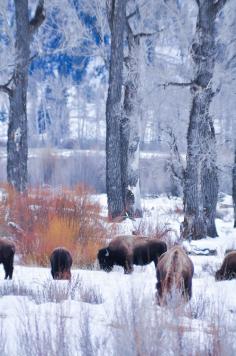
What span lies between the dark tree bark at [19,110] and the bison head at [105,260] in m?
5.81

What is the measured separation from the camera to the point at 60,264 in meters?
8.52

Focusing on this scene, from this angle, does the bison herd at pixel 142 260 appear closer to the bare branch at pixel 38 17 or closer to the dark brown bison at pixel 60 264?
the dark brown bison at pixel 60 264

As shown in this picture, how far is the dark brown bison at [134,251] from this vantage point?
30.6 ft

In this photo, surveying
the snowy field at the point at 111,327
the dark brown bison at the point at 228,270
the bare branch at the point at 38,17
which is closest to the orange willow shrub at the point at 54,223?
the dark brown bison at the point at 228,270

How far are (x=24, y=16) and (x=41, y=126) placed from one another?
4321cm

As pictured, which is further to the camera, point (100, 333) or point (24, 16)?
point (24, 16)

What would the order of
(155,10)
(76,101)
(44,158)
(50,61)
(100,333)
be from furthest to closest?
(76,101), (50,61), (44,158), (155,10), (100,333)

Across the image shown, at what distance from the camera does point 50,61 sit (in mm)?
57844

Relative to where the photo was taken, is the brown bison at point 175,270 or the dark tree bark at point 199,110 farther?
the dark tree bark at point 199,110

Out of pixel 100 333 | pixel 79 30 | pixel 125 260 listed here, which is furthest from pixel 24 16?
pixel 100 333

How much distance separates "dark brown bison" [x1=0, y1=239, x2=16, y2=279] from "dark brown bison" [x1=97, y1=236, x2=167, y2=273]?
1547mm

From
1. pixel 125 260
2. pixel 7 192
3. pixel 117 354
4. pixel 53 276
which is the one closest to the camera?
pixel 117 354

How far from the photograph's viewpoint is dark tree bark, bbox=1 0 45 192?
15.2m

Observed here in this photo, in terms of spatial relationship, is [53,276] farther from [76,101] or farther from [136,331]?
[76,101]
